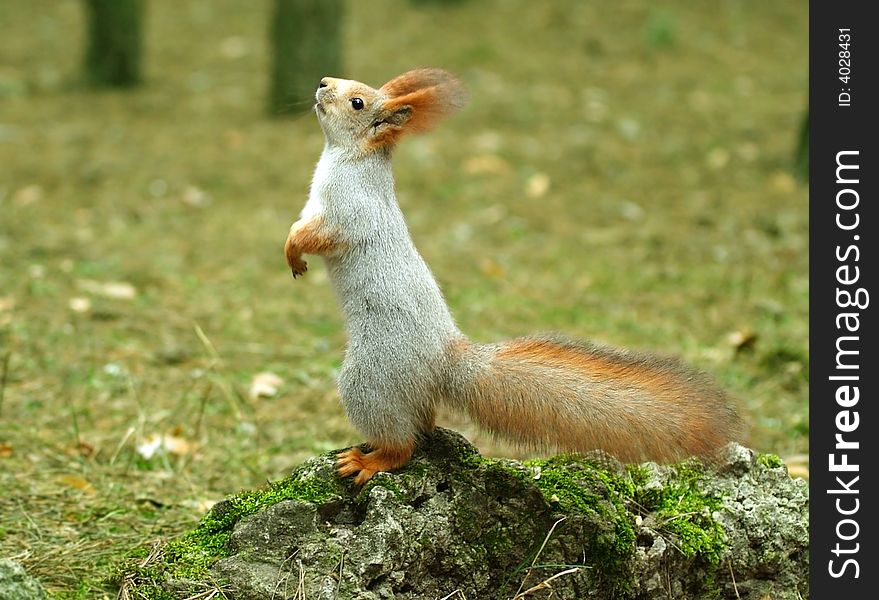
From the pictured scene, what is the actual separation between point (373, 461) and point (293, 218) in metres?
4.41

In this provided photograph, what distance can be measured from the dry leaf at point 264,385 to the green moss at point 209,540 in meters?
1.68

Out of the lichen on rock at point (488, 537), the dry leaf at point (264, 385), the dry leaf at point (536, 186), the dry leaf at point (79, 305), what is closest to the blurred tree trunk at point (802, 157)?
the dry leaf at point (536, 186)

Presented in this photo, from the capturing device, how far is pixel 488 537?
9.20 ft

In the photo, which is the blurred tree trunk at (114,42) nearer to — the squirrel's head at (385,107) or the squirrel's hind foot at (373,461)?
the squirrel's head at (385,107)

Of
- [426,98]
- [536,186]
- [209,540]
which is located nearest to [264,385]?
[209,540]

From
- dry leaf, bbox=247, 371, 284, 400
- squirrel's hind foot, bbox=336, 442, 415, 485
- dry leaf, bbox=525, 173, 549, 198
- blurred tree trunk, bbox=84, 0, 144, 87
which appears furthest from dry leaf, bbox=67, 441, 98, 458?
blurred tree trunk, bbox=84, 0, 144, 87

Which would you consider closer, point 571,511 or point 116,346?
point 571,511

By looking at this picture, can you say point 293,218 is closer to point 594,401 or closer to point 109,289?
point 109,289

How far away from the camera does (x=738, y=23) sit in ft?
38.5

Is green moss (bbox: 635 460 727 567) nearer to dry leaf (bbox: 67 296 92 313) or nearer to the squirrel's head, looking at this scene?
the squirrel's head

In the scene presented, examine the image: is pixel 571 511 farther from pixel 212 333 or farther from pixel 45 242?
pixel 45 242

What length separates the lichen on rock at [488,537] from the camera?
266cm
